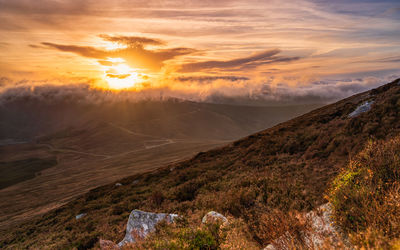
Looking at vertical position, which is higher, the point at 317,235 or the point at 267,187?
the point at 317,235

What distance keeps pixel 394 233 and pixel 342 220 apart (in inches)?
43.8

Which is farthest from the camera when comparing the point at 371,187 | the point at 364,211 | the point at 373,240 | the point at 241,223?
the point at 241,223

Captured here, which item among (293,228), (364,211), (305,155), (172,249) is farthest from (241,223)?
(305,155)

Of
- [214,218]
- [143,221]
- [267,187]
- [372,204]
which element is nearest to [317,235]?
[372,204]

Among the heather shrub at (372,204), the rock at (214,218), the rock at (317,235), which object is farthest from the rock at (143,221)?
the heather shrub at (372,204)

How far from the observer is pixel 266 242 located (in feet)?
18.3

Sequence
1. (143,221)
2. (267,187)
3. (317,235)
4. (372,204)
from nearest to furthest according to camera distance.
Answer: (372,204) < (317,235) < (143,221) < (267,187)

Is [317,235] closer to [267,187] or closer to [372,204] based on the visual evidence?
[372,204]

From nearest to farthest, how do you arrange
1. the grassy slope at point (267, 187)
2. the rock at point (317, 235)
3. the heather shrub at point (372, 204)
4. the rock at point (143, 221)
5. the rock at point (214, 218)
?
1. the heather shrub at point (372, 204)
2. the rock at point (317, 235)
3. the rock at point (214, 218)
4. the grassy slope at point (267, 187)
5. the rock at point (143, 221)

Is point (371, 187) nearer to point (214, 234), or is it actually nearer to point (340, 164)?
point (214, 234)

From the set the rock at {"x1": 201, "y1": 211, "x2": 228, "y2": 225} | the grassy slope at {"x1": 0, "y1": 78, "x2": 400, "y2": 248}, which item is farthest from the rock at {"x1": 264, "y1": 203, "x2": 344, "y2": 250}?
the rock at {"x1": 201, "y1": 211, "x2": 228, "y2": 225}

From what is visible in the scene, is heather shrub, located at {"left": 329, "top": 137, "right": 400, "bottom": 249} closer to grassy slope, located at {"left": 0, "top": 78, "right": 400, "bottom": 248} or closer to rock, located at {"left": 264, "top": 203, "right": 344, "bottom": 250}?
rock, located at {"left": 264, "top": 203, "right": 344, "bottom": 250}

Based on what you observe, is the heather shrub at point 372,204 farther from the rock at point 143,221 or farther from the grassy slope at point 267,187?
the rock at point 143,221

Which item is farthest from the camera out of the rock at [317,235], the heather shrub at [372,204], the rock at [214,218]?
the rock at [214,218]
